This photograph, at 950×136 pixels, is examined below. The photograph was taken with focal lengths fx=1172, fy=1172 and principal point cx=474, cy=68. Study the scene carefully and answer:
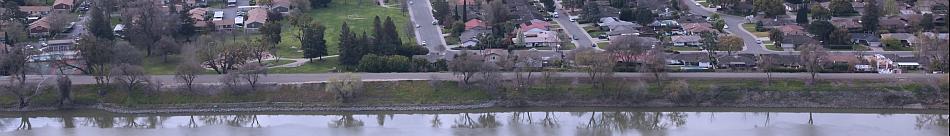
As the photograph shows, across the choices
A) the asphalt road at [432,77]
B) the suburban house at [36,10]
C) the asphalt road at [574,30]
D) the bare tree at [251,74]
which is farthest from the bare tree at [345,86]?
the suburban house at [36,10]

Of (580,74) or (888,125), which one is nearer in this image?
(888,125)

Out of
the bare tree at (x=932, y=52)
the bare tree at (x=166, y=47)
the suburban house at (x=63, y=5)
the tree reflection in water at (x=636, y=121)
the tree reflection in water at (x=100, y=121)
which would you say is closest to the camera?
the tree reflection in water at (x=636, y=121)

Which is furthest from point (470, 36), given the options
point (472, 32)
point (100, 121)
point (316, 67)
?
point (100, 121)

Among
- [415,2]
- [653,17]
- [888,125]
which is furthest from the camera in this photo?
[415,2]

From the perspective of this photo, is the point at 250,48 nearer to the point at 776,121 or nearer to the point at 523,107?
the point at 523,107

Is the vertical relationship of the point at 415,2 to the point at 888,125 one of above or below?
above

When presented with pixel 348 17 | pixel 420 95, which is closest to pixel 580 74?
pixel 420 95

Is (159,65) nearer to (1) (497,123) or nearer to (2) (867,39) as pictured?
(1) (497,123)

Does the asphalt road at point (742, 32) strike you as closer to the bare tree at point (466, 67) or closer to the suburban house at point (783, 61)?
the suburban house at point (783, 61)
